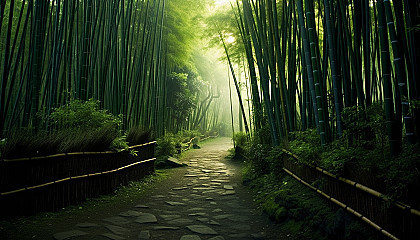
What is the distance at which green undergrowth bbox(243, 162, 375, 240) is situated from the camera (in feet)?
6.29

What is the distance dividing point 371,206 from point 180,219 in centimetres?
178

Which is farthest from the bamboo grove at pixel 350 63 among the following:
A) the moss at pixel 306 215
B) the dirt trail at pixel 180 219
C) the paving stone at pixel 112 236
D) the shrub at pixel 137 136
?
the shrub at pixel 137 136

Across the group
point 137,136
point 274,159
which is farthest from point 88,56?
point 274,159

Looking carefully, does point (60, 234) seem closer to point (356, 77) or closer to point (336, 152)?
point (336, 152)

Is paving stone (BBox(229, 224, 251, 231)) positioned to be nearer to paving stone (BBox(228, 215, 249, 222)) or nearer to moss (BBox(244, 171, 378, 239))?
paving stone (BBox(228, 215, 249, 222))

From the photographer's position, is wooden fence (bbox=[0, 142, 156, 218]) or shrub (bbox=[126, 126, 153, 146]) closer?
wooden fence (bbox=[0, 142, 156, 218])

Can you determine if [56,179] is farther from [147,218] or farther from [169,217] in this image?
[169,217]

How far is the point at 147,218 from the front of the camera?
9.53 feet

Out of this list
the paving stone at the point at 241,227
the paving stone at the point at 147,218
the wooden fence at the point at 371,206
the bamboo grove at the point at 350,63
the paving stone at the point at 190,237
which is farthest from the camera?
the paving stone at the point at 147,218

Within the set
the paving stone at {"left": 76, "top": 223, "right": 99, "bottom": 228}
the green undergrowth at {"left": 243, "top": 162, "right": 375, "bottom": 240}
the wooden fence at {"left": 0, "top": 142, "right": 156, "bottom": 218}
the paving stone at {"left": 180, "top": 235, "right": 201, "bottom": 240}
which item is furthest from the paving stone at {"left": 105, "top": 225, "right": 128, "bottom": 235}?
the green undergrowth at {"left": 243, "top": 162, "right": 375, "bottom": 240}

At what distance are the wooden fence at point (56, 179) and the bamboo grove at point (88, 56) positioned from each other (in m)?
0.71

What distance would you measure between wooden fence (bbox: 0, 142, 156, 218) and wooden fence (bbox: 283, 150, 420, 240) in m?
2.34

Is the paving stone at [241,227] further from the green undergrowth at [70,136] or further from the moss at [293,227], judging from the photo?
the green undergrowth at [70,136]

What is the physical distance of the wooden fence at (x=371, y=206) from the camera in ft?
4.54
